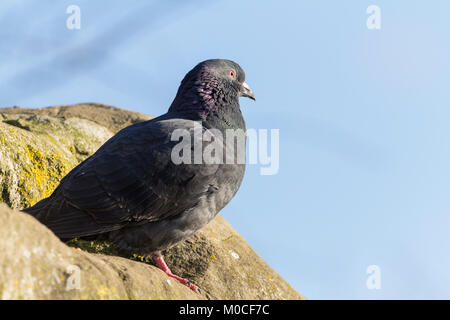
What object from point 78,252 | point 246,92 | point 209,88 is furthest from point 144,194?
point 246,92

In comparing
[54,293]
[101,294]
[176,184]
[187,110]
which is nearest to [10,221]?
[54,293]

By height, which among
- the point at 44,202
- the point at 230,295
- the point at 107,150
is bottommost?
the point at 230,295

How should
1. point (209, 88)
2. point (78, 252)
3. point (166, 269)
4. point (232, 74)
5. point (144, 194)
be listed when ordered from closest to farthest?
point (78, 252) → point (144, 194) → point (166, 269) → point (209, 88) → point (232, 74)

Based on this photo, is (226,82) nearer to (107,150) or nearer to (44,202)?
(107,150)

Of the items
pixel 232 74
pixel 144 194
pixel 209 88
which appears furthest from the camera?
pixel 232 74

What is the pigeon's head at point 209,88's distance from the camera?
22.6 feet

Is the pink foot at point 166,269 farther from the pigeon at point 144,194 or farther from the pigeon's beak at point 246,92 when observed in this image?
the pigeon's beak at point 246,92

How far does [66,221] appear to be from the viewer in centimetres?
580

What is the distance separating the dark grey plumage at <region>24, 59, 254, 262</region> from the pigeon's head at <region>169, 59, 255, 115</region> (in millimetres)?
661

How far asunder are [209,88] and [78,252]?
318 centimetres

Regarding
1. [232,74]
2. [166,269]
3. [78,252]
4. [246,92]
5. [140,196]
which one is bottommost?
[166,269]

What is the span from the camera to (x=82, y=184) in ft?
19.9

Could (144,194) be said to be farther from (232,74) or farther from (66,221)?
(232,74)

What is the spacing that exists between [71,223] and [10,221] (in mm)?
2096
